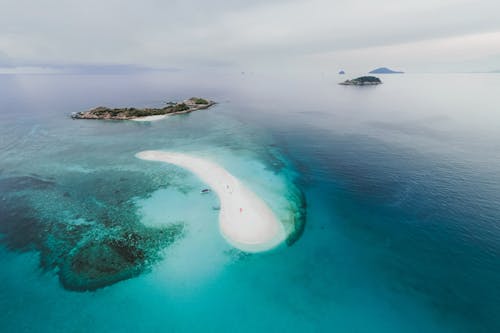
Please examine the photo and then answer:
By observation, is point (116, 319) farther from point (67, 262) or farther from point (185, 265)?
point (67, 262)

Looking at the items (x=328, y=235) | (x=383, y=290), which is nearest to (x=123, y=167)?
(x=328, y=235)

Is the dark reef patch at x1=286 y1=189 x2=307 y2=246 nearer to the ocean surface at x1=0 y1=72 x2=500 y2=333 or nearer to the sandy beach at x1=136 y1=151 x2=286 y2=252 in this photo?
the ocean surface at x1=0 y1=72 x2=500 y2=333

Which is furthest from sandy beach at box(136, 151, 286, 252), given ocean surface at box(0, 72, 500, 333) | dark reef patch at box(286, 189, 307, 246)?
ocean surface at box(0, 72, 500, 333)

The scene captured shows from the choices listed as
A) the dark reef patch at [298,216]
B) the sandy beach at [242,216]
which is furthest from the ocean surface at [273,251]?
the sandy beach at [242,216]

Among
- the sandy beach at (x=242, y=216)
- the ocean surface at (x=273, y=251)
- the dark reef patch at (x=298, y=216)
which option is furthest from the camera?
the dark reef patch at (x=298, y=216)

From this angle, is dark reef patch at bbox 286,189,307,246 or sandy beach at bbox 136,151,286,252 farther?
dark reef patch at bbox 286,189,307,246

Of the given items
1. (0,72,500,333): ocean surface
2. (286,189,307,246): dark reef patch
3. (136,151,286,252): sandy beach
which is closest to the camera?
(0,72,500,333): ocean surface

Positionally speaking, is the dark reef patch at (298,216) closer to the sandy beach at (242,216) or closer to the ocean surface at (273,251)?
the ocean surface at (273,251)
